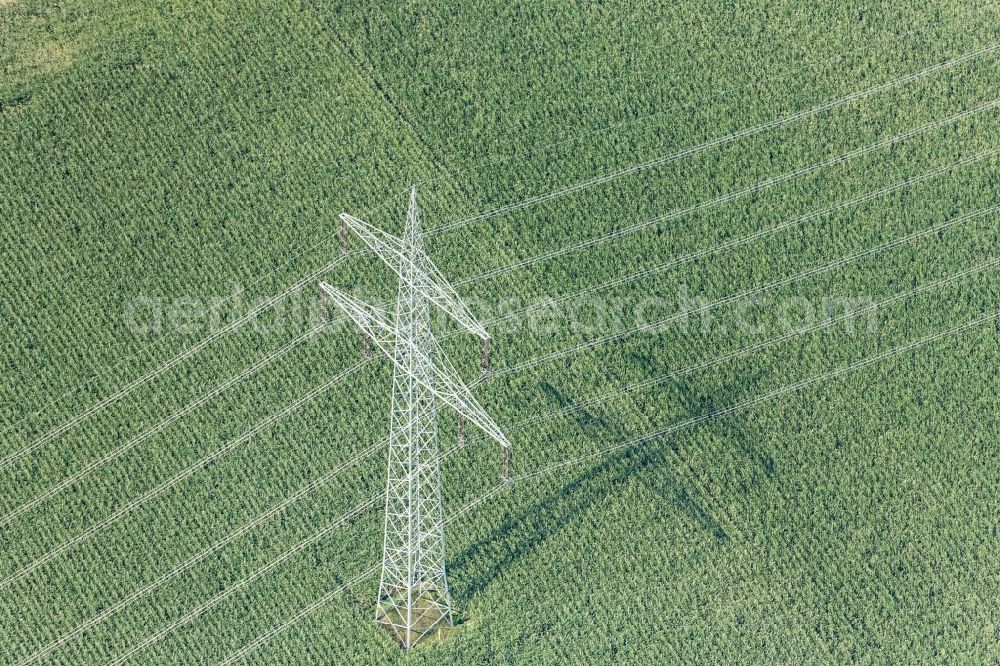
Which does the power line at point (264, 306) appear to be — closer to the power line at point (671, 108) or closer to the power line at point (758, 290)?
the power line at point (671, 108)

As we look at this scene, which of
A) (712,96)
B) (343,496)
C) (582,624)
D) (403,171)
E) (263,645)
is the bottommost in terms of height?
(582,624)

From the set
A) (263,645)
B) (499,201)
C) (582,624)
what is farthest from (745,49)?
(263,645)

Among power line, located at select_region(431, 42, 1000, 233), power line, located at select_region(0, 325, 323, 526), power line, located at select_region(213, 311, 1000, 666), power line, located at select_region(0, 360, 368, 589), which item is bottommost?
power line, located at select_region(213, 311, 1000, 666)

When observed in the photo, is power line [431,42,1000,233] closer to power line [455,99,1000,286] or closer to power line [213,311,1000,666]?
power line [455,99,1000,286]

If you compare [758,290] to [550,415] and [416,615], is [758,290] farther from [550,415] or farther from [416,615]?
[416,615]

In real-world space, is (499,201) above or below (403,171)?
below

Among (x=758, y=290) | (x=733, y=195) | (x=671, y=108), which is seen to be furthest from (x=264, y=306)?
(x=758, y=290)

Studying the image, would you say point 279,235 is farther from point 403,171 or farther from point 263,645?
point 263,645

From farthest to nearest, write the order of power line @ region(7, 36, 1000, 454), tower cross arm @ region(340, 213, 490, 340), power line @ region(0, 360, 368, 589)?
power line @ region(7, 36, 1000, 454) < power line @ region(0, 360, 368, 589) < tower cross arm @ region(340, 213, 490, 340)

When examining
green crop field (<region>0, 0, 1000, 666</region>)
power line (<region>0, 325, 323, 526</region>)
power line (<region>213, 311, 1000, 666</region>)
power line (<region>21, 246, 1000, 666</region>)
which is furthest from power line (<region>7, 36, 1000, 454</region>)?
power line (<region>213, 311, 1000, 666</region>)
